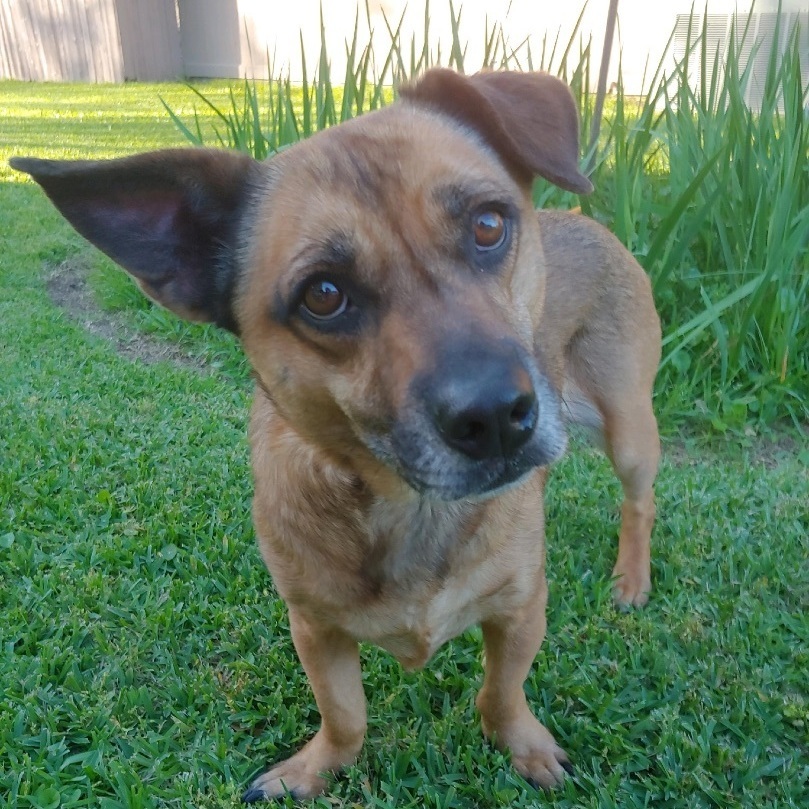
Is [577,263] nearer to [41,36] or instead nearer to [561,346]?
[561,346]

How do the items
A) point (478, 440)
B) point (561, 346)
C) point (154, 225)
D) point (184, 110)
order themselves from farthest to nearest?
point (184, 110) → point (561, 346) → point (154, 225) → point (478, 440)

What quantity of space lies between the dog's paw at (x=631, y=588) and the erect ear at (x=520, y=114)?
1618mm

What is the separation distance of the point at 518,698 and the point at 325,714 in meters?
0.59

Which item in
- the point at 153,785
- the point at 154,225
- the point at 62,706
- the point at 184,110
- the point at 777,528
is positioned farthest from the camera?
the point at 184,110

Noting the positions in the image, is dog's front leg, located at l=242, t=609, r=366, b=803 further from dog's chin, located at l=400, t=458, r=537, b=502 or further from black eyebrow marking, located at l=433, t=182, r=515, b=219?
black eyebrow marking, located at l=433, t=182, r=515, b=219

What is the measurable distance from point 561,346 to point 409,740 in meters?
1.52

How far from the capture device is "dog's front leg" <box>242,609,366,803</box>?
230 centimetres

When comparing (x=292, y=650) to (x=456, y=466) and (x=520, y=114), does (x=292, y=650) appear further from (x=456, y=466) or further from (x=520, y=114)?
(x=520, y=114)

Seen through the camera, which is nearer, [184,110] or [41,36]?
[184,110]

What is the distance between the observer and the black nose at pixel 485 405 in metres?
1.58

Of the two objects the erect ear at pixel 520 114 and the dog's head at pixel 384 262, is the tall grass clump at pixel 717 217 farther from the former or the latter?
the dog's head at pixel 384 262

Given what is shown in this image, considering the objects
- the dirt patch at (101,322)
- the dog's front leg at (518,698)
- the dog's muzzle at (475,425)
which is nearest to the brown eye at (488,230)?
the dog's muzzle at (475,425)

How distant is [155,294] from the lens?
6.86 ft

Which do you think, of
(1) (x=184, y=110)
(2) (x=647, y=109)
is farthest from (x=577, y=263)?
(1) (x=184, y=110)
